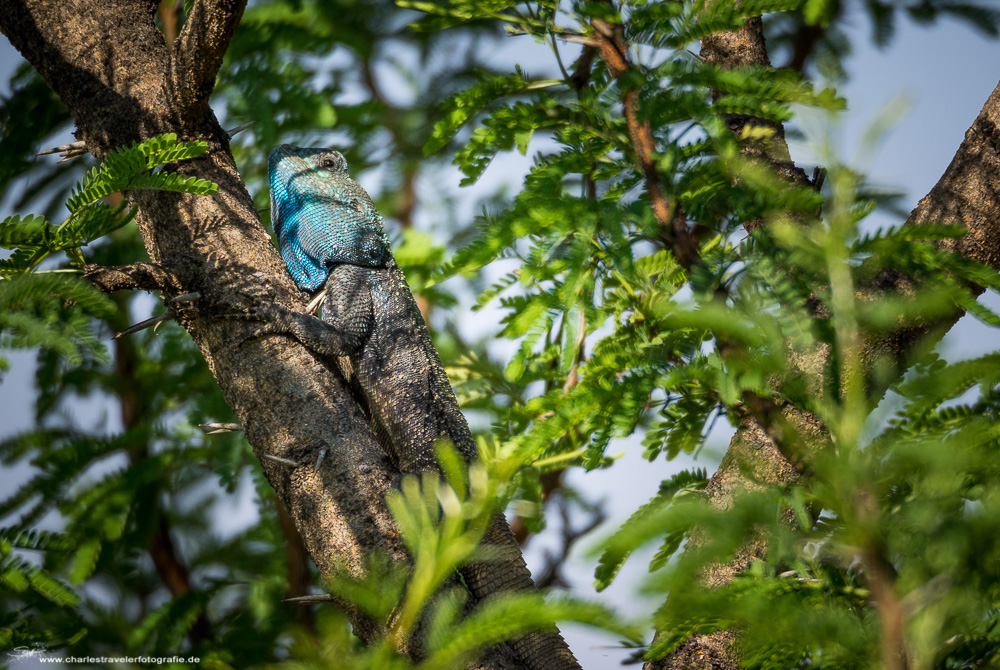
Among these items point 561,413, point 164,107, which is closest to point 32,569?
point 164,107

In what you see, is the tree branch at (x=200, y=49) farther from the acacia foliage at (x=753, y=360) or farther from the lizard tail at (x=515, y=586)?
the lizard tail at (x=515, y=586)

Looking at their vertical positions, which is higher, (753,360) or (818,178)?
(818,178)

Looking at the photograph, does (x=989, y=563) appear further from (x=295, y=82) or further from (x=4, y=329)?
(x=295, y=82)

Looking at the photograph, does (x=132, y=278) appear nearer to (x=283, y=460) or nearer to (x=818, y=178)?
(x=283, y=460)

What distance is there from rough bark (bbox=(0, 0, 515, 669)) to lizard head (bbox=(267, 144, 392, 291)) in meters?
1.13

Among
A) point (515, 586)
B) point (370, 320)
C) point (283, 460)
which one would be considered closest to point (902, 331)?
point (515, 586)

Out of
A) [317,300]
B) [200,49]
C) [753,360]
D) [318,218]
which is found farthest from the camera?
[318,218]

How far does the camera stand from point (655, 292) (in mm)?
3201

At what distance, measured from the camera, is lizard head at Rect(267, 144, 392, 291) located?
4.56 metres

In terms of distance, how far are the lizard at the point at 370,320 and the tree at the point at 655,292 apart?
1.58ft

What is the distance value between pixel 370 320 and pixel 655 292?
1890 millimetres

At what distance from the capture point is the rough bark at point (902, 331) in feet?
9.05

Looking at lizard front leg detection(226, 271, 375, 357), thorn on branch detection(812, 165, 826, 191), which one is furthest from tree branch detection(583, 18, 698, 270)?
lizard front leg detection(226, 271, 375, 357)

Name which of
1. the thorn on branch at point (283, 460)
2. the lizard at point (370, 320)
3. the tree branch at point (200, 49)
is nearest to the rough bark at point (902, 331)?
the lizard at point (370, 320)
